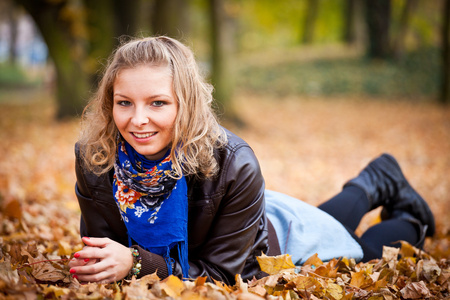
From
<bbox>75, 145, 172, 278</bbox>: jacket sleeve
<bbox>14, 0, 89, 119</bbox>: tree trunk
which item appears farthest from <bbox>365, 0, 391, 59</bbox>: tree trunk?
<bbox>75, 145, 172, 278</bbox>: jacket sleeve

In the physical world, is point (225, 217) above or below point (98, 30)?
below

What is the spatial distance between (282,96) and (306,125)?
452cm

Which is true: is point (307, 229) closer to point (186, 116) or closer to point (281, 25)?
point (186, 116)

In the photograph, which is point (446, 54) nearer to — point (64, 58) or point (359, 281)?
point (64, 58)

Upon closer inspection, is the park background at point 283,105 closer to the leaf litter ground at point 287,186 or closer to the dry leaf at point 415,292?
the leaf litter ground at point 287,186

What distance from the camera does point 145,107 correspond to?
186 centimetres

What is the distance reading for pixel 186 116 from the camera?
190 centimetres

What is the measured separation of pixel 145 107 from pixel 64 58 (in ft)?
26.7

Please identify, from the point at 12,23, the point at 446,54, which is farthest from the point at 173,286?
the point at 12,23

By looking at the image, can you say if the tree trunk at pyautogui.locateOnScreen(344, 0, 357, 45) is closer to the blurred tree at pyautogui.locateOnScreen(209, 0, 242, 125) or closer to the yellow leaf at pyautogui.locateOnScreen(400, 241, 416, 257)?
the blurred tree at pyautogui.locateOnScreen(209, 0, 242, 125)

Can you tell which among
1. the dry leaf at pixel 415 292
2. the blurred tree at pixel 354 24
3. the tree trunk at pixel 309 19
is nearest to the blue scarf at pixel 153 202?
the dry leaf at pixel 415 292

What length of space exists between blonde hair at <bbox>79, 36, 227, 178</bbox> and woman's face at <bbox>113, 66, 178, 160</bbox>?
33mm

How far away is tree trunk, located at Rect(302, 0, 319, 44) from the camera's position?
22183 millimetres

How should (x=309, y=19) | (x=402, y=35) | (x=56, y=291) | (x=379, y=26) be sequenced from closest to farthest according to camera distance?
1. (x=56, y=291)
2. (x=402, y=35)
3. (x=379, y=26)
4. (x=309, y=19)
